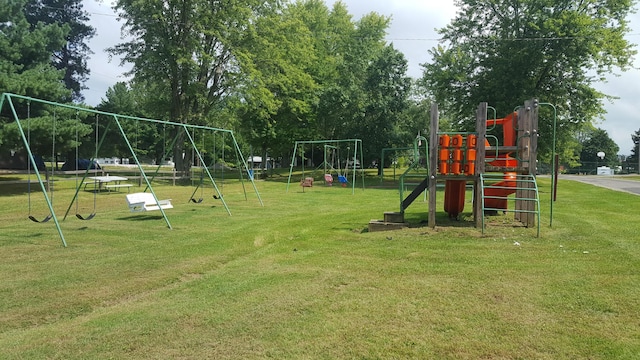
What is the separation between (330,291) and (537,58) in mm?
24713

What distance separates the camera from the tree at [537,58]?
2470cm

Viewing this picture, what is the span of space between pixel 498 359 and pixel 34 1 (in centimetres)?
4057

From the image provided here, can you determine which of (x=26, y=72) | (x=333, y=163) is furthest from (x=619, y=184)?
(x=26, y=72)

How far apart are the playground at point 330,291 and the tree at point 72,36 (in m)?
32.3

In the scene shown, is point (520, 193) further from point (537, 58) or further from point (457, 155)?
point (537, 58)

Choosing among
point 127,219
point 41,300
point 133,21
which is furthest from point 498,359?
point 133,21

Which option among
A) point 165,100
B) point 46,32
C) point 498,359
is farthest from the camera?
point 165,100

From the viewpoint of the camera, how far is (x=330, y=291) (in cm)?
513

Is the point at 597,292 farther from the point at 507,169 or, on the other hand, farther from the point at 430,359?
the point at 507,169

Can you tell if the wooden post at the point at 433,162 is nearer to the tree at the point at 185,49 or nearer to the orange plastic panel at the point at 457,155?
the orange plastic panel at the point at 457,155

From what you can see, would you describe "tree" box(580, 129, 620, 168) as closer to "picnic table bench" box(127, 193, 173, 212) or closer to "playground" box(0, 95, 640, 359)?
"playground" box(0, 95, 640, 359)

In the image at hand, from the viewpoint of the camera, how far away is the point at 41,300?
201 inches

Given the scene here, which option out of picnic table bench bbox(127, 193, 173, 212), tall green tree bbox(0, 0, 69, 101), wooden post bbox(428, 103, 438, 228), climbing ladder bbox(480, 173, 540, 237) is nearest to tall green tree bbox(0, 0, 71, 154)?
tall green tree bbox(0, 0, 69, 101)

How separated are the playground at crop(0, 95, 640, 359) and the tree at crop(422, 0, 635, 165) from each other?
17673mm
